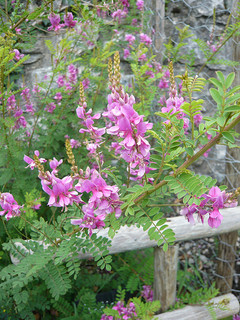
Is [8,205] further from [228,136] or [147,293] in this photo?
[147,293]

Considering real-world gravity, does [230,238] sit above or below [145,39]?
below

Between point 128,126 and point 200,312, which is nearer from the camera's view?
point 128,126

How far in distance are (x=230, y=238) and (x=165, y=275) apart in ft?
2.15

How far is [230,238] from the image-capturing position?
2223 millimetres

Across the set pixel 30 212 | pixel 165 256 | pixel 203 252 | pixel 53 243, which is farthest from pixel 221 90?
pixel 203 252

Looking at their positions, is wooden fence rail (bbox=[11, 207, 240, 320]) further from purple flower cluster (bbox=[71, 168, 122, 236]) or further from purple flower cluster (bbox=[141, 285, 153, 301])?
purple flower cluster (bbox=[71, 168, 122, 236])

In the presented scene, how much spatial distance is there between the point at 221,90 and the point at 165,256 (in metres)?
1.37

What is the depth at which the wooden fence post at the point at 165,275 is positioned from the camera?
183 cm

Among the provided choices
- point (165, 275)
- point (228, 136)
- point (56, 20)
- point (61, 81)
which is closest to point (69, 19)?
point (56, 20)

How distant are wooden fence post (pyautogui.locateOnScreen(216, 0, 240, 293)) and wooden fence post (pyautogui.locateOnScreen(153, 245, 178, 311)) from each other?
1.90 feet

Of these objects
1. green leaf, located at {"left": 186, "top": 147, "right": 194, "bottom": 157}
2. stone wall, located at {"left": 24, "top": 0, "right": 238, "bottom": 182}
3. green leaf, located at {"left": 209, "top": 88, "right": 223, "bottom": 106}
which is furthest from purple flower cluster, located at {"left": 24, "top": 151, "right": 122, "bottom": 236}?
stone wall, located at {"left": 24, "top": 0, "right": 238, "bottom": 182}

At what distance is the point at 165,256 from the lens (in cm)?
183

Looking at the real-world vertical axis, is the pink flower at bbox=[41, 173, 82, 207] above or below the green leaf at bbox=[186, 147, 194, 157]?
below

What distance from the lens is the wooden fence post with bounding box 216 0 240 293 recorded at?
2.01m
